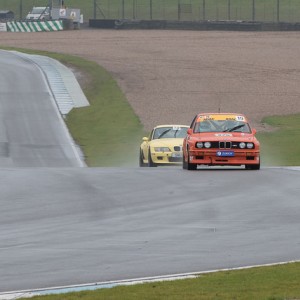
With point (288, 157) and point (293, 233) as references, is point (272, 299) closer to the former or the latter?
point (293, 233)

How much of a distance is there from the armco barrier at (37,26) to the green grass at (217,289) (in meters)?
75.3

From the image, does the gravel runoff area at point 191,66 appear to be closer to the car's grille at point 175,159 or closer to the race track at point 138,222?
the car's grille at point 175,159

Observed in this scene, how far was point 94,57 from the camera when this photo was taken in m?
62.0

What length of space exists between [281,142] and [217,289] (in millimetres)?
27306

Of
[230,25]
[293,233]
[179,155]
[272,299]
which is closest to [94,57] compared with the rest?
[230,25]

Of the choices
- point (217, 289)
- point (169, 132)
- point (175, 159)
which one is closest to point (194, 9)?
point (169, 132)

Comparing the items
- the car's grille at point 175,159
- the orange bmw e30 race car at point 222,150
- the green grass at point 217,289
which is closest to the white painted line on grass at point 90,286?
the green grass at point 217,289

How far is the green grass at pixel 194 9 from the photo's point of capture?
3666 inches

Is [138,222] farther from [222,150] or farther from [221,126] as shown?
[221,126]

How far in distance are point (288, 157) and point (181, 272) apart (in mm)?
22327

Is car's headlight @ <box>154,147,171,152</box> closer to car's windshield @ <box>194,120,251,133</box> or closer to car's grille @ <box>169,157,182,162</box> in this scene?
car's grille @ <box>169,157,182,162</box>

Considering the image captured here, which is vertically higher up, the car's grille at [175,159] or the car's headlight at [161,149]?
the car's headlight at [161,149]

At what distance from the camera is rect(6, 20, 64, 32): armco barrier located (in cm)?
8512

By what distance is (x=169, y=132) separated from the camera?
29203 mm
